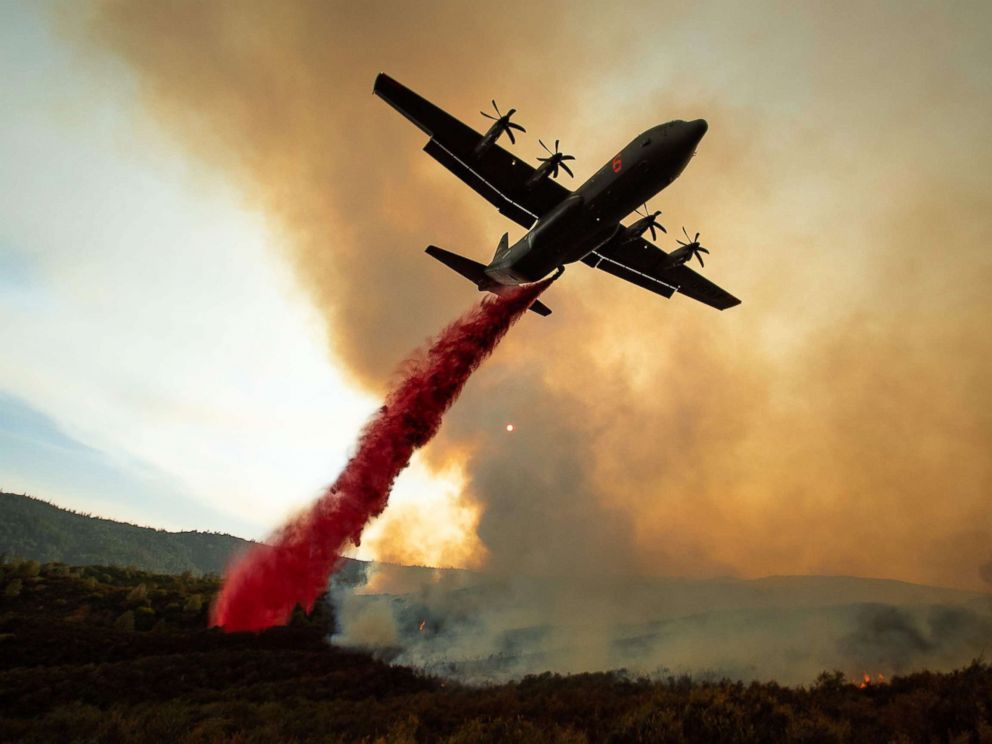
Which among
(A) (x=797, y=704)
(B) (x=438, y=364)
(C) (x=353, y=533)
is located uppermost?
(B) (x=438, y=364)

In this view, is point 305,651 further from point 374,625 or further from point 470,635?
point 470,635

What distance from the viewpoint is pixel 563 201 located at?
24.2 metres

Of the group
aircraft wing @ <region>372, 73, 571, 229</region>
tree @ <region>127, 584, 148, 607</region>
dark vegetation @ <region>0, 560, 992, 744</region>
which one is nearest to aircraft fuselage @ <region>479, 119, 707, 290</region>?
aircraft wing @ <region>372, 73, 571, 229</region>

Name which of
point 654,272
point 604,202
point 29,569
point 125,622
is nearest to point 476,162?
point 604,202

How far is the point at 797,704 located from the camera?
48.3 ft

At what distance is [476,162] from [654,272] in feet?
40.8

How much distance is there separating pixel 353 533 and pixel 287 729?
1928 cm

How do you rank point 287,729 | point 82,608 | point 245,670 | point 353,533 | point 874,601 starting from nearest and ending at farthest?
point 287,729 → point 245,670 → point 353,533 → point 82,608 → point 874,601

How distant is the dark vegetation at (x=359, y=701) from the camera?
12.6m

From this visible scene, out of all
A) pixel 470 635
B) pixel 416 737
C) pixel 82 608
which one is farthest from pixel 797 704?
pixel 82 608

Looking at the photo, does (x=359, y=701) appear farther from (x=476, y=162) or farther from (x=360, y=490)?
(x=476, y=162)

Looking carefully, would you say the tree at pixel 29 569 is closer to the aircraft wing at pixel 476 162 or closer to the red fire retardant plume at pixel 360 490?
the red fire retardant plume at pixel 360 490

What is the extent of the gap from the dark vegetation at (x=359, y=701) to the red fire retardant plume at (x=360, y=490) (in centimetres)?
475

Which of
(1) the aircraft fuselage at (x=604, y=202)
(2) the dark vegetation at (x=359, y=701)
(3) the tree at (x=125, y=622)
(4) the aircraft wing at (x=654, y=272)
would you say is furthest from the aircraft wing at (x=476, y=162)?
(3) the tree at (x=125, y=622)
